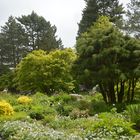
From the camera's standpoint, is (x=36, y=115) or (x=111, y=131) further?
(x=36, y=115)

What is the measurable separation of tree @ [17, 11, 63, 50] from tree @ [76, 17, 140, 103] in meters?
36.5

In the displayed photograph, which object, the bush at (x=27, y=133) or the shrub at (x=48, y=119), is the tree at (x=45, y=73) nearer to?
the shrub at (x=48, y=119)

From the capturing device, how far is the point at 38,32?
62031mm

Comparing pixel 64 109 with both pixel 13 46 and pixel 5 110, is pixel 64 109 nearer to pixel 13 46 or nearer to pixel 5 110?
pixel 5 110

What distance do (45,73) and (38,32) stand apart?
88.4 ft

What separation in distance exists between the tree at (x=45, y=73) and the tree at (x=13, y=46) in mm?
24212

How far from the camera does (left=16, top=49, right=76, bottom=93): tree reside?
3653cm

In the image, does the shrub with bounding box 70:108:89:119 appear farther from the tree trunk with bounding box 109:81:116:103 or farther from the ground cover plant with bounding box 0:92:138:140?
the tree trunk with bounding box 109:81:116:103

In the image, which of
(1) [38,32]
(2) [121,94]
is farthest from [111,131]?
(1) [38,32]

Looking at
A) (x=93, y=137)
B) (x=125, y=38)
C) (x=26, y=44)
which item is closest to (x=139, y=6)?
(x=26, y=44)

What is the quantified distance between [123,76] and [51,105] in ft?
16.4

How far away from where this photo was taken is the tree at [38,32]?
200ft

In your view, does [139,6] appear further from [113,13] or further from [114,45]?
[114,45]

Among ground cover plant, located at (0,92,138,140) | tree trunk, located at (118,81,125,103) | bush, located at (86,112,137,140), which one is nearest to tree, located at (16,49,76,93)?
ground cover plant, located at (0,92,138,140)
